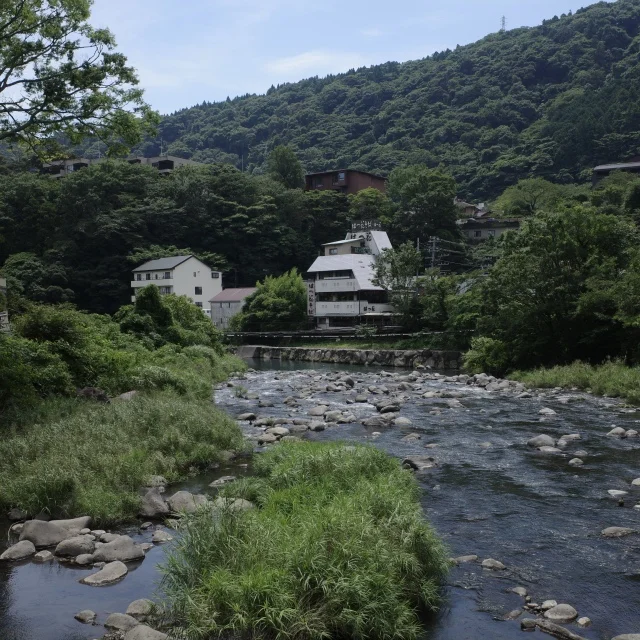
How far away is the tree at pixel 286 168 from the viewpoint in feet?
262

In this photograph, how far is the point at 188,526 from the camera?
6938 millimetres

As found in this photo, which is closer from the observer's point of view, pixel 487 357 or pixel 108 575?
pixel 108 575

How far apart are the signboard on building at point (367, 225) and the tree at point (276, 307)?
13.0 m

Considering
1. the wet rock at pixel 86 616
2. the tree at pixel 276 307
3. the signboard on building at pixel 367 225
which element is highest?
the signboard on building at pixel 367 225

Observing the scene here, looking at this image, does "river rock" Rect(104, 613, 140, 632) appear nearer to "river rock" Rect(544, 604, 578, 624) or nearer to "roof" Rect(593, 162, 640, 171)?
"river rock" Rect(544, 604, 578, 624)

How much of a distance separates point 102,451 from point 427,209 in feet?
182

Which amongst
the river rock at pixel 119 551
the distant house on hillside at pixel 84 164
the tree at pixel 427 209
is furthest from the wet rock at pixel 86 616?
the distant house on hillside at pixel 84 164

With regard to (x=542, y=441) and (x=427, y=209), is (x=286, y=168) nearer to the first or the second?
(x=427, y=209)

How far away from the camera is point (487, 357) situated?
30.4 meters

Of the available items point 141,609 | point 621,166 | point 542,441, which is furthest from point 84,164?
point 141,609

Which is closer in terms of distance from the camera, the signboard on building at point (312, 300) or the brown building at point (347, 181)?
the signboard on building at point (312, 300)

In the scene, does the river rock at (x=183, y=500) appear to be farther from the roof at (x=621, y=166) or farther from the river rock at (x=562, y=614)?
the roof at (x=621, y=166)

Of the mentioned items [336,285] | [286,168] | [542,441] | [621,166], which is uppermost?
[286,168]

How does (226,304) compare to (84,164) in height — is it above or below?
below
